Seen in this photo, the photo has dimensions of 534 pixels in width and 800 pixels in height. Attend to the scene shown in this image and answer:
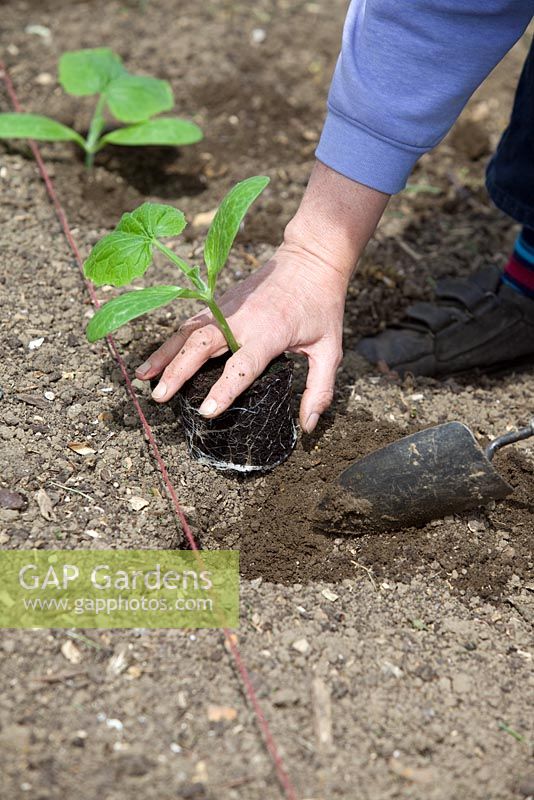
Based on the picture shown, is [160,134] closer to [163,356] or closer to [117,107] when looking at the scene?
[117,107]

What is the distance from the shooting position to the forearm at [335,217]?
79.2 inches

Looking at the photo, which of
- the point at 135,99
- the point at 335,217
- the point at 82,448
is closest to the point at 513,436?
the point at 335,217

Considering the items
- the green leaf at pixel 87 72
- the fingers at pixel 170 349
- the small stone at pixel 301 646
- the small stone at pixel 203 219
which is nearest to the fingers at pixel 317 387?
the fingers at pixel 170 349

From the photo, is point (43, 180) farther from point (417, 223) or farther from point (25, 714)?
point (25, 714)

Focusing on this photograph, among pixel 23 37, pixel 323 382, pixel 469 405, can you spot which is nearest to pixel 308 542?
pixel 323 382

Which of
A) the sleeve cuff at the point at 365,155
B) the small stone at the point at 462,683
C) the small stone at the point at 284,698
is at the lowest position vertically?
the small stone at the point at 284,698

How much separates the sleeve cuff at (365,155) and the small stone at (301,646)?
100 cm

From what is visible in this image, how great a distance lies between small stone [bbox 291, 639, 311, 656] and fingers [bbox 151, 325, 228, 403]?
1.93ft

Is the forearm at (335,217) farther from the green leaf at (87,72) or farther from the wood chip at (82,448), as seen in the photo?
the green leaf at (87,72)

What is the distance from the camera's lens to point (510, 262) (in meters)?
2.68

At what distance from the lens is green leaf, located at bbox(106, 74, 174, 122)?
2.86 metres

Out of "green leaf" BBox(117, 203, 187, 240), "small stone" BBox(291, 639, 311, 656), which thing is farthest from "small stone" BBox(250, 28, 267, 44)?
"small stone" BBox(291, 639, 311, 656)

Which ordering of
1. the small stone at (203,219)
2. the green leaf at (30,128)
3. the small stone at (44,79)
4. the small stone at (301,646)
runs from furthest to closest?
the small stone at (44,79), the small stone at (203,219), the green leaf at (30,128), the small stone at (301,646)

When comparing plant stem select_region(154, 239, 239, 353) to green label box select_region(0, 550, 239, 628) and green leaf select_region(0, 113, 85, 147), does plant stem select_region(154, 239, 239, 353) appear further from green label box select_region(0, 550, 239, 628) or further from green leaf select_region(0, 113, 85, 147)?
green leaf select_region(0, 113, 85, 147)
